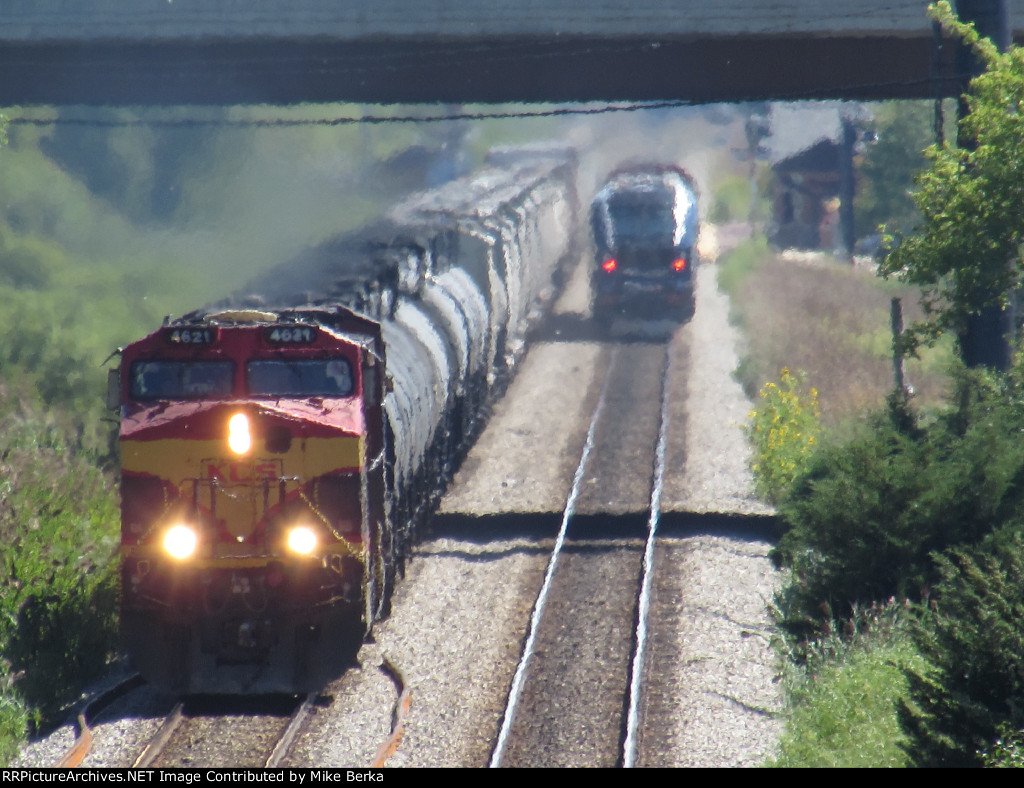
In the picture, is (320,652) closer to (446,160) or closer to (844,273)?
(844,273)

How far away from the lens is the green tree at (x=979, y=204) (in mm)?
14742

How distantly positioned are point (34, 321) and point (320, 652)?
20.2 metres

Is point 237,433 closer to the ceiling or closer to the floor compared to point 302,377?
closer to the floor

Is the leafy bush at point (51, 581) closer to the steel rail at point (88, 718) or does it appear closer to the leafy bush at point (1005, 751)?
the steel rail at point (88, 718)

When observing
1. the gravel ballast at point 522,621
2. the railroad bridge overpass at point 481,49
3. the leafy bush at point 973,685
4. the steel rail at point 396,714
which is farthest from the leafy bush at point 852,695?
the railroad bridge overpass at point 481,49

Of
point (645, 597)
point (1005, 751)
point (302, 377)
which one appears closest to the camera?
point (1005, 751)

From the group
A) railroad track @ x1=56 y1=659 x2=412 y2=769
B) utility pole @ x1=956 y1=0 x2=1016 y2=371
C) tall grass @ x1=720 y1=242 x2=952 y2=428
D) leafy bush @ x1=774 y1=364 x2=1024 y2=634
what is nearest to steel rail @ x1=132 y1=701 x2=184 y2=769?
railroad track @ x1=56 y1=659 x2=412 y2=769

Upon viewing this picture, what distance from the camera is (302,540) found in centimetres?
1248

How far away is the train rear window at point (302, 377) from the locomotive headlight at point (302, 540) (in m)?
1.53

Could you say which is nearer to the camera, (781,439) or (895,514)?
(895,514)

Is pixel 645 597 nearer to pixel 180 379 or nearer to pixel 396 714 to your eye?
pixel 396 714

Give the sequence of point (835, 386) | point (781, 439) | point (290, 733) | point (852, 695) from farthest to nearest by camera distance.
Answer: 1. point (835, 386)
2. point (781, 439)
3. point (290, 733)
4. point (852, 695)

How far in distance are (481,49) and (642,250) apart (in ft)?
42.6

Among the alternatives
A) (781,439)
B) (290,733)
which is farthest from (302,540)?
(781,439)
